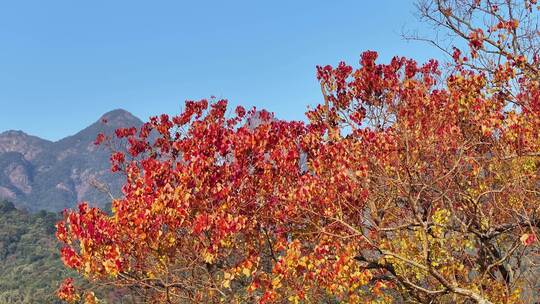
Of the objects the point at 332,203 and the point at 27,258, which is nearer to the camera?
the point at 332,203

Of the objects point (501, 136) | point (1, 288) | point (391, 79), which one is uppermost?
point (391, 79)

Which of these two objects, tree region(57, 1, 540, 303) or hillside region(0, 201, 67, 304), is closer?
tree region(57, 1, 540, 303)

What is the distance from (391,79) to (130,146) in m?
8.67

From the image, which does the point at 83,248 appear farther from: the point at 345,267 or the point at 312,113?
the point at 312,113

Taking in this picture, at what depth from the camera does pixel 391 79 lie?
14.9 meters

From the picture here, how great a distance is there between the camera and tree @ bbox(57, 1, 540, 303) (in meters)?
10.5

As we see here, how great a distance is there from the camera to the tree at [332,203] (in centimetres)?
1052

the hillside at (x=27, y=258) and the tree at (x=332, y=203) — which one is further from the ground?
the tree at (x=332, y=203)

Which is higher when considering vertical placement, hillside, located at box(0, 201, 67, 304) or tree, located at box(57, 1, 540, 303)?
tree, located at box(57, 1, 540, 303)

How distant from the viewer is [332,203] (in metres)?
11.5

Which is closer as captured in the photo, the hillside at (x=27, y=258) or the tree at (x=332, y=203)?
the tree at (x=332, y=203)

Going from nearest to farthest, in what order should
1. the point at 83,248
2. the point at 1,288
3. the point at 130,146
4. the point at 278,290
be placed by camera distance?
1. the point at 83,248
2. the point at 278,290
3. the point at 130,146
4. the point at 1,288

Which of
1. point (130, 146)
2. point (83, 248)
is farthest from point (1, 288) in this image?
point (83, 248)

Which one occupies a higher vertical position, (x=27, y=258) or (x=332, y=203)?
(x=332, y=203)
